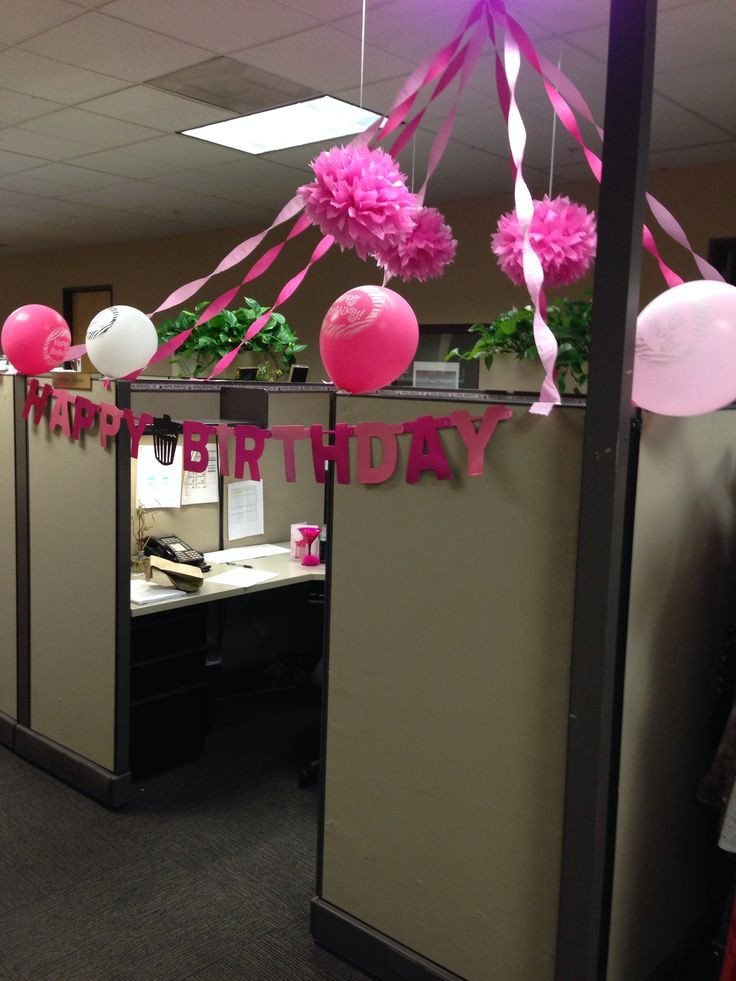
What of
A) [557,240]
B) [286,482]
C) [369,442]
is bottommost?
[286,482]

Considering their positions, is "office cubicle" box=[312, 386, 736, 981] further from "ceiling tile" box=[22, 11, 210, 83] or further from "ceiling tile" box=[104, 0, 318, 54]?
"ceiling tile" box=[22, 11, 210, 83]

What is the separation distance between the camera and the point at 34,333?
9.17ft

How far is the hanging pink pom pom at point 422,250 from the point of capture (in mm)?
2010

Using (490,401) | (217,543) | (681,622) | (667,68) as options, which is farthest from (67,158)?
(681,622)

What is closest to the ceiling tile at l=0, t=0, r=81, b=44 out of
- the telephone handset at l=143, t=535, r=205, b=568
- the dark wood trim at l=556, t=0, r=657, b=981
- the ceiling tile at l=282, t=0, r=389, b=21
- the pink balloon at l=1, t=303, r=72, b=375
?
the ceiling tile at l=282, t=0, r=389, b=21

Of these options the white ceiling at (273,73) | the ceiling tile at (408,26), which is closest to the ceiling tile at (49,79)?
the white ceiling at (273,73)

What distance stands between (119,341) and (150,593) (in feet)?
2.74

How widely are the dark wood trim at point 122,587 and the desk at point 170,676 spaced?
65 millimetres

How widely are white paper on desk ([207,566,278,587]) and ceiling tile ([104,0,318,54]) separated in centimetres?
206

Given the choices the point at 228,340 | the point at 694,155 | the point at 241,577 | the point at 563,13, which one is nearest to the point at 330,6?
the point at 563,13

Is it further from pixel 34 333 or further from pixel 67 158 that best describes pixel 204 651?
pixel 67 158

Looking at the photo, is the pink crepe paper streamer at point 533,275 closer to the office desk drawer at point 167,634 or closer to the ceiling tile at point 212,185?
the office desk drawer at point 167,634

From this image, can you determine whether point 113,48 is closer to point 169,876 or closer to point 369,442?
point 369,442

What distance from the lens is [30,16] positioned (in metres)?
3.23
